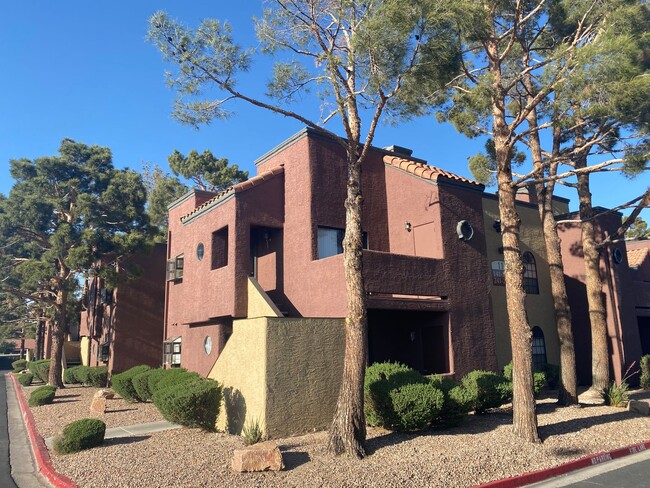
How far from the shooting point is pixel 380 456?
9406 millimetres

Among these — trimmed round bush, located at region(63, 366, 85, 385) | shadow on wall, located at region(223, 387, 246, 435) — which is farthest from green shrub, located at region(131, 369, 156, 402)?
trimmed round bush, located at region(63, 366, 85, 385)

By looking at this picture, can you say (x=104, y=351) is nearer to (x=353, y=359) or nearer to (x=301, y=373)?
(x=301, y=373)

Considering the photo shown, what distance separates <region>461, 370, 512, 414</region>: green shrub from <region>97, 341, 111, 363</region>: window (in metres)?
20.2

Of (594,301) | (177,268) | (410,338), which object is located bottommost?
(410,338)

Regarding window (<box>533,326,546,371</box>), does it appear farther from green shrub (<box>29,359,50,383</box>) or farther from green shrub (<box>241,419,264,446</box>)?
green shrub (<box>29,359,50,383</box>)

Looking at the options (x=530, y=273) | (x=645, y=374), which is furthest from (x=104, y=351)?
(x=645, y=374)

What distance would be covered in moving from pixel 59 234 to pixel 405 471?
72.8ft

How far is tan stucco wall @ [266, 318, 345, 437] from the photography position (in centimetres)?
1117

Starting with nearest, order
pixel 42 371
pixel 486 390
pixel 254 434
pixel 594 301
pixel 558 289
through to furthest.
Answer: pixel 254 434, pixel 486 390, pixel 558 289, pixel 594 301, pixel 42 371

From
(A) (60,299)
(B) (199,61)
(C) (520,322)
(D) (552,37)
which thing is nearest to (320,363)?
(C) (520,322)

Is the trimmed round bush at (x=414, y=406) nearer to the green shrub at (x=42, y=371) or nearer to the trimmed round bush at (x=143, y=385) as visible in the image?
the trimmed round bush at (x=143, y=385)

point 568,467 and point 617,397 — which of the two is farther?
point 617,397

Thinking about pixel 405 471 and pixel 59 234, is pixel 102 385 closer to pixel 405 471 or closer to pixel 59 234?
pixel 59 234

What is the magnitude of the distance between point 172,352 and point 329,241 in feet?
30.8
